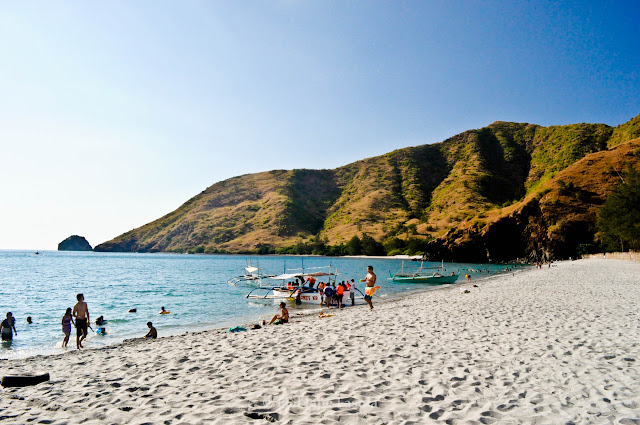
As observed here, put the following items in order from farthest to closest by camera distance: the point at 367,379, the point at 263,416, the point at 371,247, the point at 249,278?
1. the point at 371,247
2. the point at 249,278
3. the point at 367,379
4. the point at 263,416

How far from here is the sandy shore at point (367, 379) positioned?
18.3 ft

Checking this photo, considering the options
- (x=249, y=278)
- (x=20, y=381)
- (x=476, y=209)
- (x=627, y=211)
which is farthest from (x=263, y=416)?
(x=476, y=209)

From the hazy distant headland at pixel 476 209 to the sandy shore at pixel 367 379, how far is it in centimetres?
9073

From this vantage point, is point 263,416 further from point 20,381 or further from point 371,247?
point 371,247

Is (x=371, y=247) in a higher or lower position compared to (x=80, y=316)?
lower

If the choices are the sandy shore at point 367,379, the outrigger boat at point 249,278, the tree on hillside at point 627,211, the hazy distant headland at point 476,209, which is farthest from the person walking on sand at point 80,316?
the hazy distant headland at point 476,209

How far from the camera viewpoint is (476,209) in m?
140

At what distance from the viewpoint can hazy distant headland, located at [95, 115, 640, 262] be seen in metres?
89.6

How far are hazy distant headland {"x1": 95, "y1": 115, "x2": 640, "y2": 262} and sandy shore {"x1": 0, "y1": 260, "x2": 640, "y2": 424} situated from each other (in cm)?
9073

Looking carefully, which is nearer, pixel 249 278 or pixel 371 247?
pixel 249 278

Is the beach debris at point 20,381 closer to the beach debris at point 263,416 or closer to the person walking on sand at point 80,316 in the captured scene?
the beach debris at point 263,416

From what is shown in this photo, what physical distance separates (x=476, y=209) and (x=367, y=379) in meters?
147

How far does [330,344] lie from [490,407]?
5.49 meters

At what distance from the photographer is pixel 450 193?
526ft
